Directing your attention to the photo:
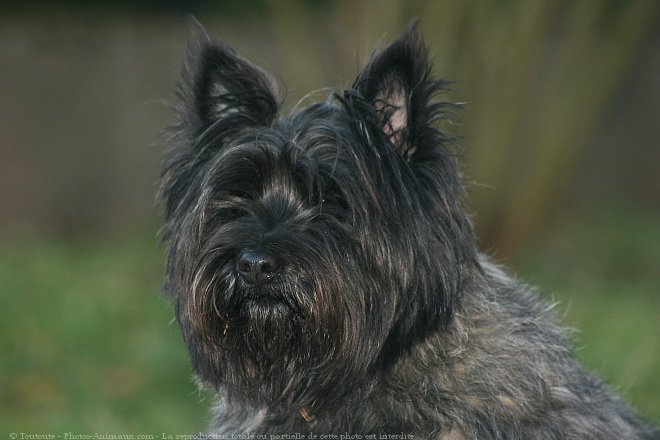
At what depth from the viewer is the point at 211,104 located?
4.14 meters

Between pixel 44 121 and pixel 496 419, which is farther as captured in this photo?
pixel 44 121

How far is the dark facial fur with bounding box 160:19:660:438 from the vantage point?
366cm

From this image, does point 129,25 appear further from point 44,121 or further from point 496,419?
point 496,419

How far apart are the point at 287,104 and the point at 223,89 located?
366 cm

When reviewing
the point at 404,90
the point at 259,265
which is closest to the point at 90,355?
the point at 259,265

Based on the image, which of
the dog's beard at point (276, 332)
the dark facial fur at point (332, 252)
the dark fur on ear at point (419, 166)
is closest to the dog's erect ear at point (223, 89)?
the dark facial fur at point (332, 252)

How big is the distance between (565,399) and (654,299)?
17.9 feet

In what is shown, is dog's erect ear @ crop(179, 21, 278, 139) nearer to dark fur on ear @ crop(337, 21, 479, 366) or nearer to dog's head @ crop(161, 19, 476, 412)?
dog's head @ crop(161, 19, 476, 412)

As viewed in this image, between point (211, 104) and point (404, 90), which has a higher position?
point (404, 90)

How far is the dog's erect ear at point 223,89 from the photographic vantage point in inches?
160

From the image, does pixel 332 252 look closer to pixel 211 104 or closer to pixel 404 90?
pixel 404 90

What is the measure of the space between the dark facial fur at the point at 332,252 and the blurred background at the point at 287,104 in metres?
0.31

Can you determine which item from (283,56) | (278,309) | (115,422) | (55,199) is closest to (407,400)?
(278,309)

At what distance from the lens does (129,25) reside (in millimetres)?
12406
